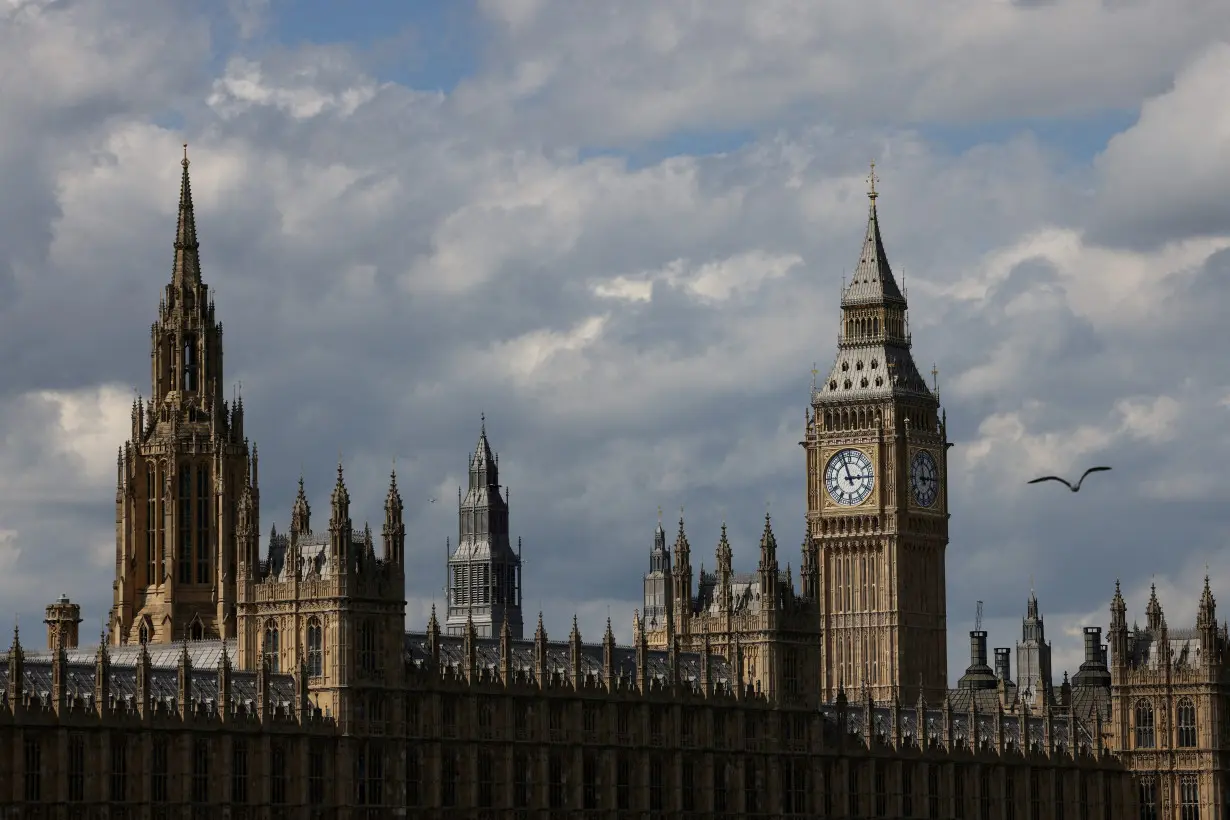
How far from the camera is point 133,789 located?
194625mm

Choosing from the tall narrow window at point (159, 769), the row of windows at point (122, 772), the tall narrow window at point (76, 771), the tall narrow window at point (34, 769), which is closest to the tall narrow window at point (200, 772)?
the row of windows at point (122, 772)

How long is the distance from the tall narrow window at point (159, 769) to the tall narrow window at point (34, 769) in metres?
7.42

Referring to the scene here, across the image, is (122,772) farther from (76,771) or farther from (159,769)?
(76,771)

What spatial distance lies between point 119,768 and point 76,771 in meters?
3.02

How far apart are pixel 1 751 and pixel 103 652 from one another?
7955 millimetres

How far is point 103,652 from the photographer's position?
19262cm

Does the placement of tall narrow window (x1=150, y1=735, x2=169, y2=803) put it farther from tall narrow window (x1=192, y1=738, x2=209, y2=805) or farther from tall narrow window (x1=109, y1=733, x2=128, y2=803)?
tall narrow window (x1=192, y1=738, x2=209, y2=805)

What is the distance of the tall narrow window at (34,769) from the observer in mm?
190125

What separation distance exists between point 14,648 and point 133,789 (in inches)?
432

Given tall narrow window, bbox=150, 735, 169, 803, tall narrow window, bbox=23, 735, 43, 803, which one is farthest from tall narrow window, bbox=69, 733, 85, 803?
tall narrow window, bbox=150, 735, 169, 803

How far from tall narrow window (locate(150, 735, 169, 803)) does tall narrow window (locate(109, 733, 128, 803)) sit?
1.80m

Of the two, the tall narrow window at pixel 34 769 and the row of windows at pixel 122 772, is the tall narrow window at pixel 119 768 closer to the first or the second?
the row of windows at pixel 122 772

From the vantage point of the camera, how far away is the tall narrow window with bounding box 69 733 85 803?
19162cm

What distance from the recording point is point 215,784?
19962cm
